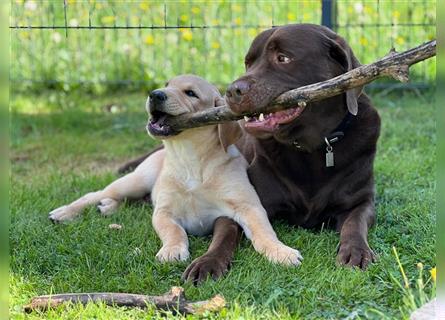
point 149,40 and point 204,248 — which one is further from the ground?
point 149,40

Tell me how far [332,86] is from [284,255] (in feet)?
2.55

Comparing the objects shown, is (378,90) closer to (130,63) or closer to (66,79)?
(130,63)

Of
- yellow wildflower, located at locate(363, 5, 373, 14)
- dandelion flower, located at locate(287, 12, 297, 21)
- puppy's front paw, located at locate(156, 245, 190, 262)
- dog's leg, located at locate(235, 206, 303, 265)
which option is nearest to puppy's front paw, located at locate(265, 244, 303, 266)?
dog's leg, located at locate(235, 206, 303, 265)

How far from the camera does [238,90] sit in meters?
3.46

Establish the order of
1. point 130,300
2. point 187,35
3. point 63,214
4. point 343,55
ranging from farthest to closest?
point 187,35 < point 63,214 < point 343,55 < point 130,300

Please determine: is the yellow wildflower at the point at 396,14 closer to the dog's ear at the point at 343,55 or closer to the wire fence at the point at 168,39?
the wire fence at the point at 168,39

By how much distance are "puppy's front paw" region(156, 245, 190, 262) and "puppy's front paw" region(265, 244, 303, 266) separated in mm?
383

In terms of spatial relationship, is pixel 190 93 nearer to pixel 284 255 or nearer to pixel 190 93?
pixel 190 93

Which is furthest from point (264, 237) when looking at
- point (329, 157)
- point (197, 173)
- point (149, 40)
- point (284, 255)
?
point (149, 40)

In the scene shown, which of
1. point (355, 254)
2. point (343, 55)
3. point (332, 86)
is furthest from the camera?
point (343, 55)

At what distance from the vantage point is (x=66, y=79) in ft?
24.8

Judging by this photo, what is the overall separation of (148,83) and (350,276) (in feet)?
15.4

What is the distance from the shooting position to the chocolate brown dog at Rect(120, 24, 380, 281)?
11.5ft

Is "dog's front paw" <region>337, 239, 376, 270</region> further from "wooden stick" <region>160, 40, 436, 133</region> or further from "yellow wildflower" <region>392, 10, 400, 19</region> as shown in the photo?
"yellow wildflower" <region>392, 10, 400, 19</region>
